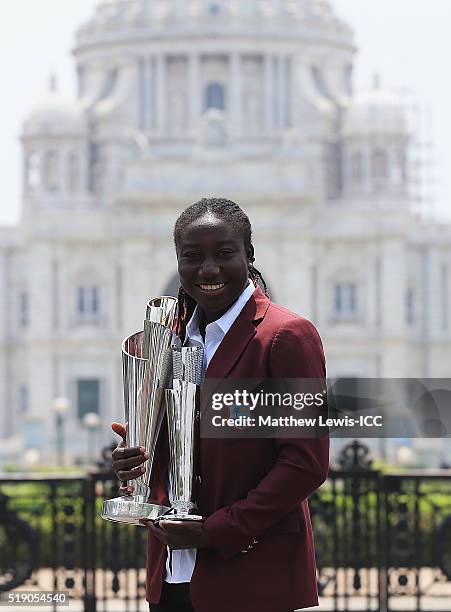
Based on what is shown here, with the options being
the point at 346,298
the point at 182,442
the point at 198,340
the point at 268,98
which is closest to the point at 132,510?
the point at 182,442

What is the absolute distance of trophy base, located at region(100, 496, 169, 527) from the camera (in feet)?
16.1

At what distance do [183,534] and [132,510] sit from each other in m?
0.18

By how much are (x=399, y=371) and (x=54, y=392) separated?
1159 centimetres

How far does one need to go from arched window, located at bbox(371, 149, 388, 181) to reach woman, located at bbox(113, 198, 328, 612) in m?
61.7

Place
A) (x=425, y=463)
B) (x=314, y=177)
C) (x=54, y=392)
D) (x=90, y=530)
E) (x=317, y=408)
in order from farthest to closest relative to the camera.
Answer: (x=314, y=177), (x=54, y=392), (x=425, y=463), (x=90, y=530), (x=317, y=408)

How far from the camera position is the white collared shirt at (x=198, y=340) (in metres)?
4.99

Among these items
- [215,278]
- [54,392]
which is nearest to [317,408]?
[215,278]

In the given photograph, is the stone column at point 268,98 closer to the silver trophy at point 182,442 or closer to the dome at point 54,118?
the dome at point 54,118

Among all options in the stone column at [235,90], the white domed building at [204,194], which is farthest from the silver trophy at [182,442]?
the stone column at [235,90]

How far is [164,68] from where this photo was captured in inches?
2721

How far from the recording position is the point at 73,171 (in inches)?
2657

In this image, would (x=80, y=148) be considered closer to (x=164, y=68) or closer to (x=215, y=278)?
(x=164, y=68)

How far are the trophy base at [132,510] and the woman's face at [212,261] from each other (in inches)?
24.1

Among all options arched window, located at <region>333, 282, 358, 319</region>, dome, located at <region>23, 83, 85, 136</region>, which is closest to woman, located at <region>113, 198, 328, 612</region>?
arched window, located at <region>333, 282, 358, 319</region>
